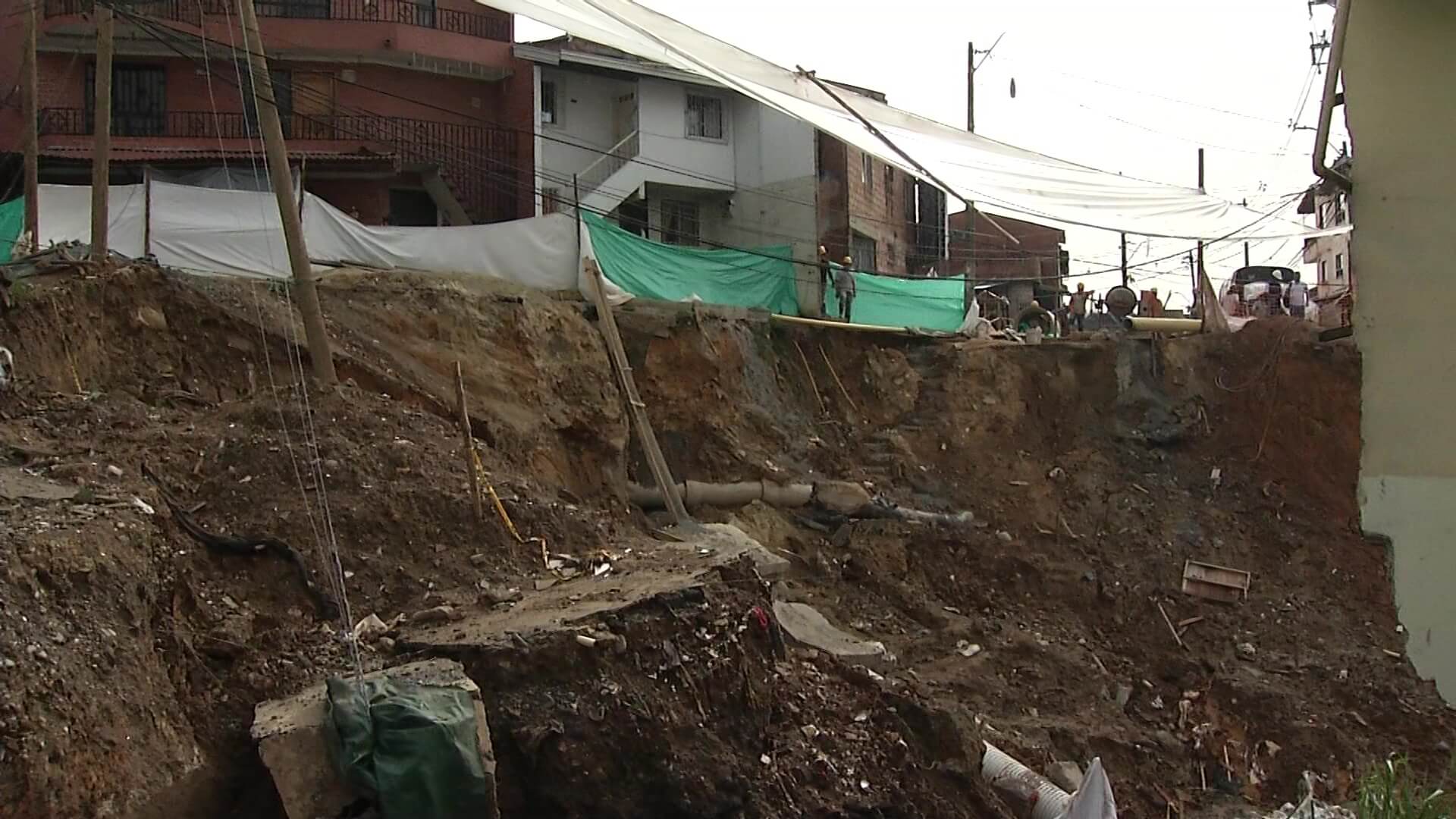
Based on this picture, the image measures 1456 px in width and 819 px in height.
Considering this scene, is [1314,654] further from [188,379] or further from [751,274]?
[188,379]

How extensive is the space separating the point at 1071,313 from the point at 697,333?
431 inches

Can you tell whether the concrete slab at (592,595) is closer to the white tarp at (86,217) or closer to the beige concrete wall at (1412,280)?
the white tarp at (86,217)

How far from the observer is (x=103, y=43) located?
1395 cm

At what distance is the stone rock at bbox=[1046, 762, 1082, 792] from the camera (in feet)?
35.6

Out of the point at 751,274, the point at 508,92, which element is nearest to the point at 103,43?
the point at 751,274

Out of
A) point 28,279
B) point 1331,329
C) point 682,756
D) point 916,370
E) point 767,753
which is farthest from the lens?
point 916,370

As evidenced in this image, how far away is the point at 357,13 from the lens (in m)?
24.0

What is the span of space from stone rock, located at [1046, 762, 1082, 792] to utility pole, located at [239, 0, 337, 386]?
295 inches

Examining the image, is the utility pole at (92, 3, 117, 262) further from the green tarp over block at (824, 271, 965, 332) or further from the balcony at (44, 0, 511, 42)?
the green tarp over block at (824, 271, 965, 332)

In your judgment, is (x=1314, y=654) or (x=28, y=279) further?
(x=1314, y=654)

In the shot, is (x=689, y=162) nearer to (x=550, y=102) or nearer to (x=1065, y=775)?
(x=550, y=102)

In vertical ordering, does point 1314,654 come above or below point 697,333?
below

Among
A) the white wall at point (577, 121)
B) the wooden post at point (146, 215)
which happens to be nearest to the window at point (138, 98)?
the white wall at point (577, 121)

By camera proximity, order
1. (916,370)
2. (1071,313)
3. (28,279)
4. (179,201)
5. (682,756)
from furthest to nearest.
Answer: (1071,313) < (916,370) < (179,201) < (28,279) < (682,756)
